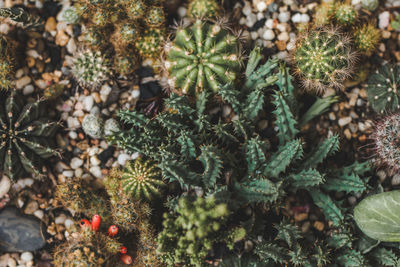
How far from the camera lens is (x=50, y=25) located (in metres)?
4.63

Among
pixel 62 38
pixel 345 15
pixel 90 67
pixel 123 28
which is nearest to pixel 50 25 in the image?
pixel 62 38

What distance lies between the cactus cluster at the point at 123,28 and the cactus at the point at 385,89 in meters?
2.51

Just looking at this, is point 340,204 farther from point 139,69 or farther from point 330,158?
point 139,69

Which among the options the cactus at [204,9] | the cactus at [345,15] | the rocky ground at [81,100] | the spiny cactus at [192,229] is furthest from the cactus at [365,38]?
the spiny cactus at [192,229]

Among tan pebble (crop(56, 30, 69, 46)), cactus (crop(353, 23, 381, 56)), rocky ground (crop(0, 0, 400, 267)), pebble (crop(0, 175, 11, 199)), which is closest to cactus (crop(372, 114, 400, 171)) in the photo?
rocky ground (crop(0, 0, 400, 267))

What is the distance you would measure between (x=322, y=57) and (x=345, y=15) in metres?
0.81

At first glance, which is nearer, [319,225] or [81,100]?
[319,225]

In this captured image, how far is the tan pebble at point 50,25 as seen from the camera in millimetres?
4621

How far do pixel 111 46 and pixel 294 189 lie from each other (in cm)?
271

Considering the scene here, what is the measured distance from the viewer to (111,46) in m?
4.43

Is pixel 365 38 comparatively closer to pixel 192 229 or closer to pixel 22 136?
pixel 192 229

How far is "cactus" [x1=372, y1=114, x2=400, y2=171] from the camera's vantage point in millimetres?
3785

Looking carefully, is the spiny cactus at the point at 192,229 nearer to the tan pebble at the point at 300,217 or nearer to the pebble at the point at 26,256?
the tan pebble at the point at 300,217

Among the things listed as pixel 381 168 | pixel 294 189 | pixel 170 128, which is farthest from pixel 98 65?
pixel 381 168
